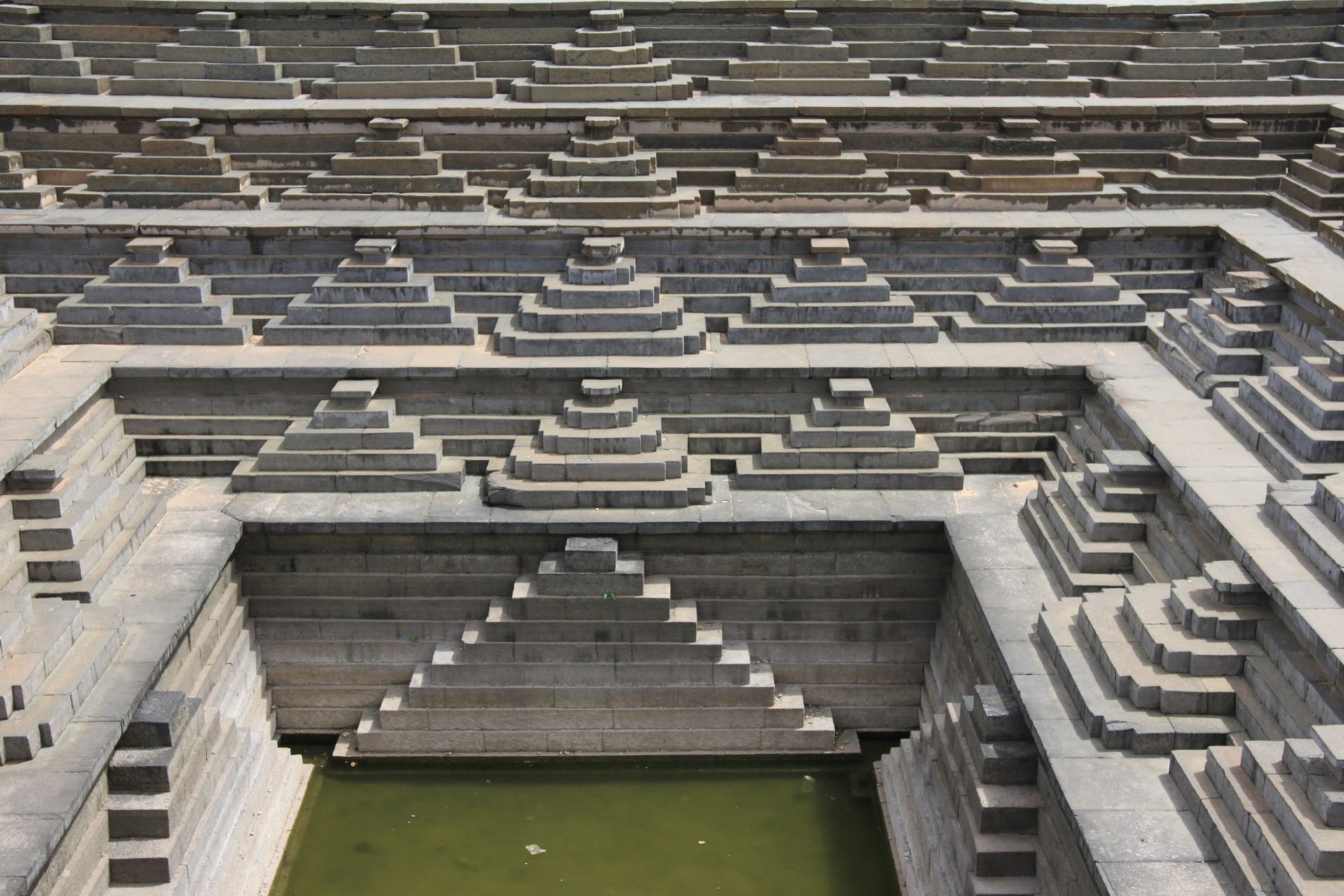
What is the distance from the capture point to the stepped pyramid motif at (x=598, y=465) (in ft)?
44.7

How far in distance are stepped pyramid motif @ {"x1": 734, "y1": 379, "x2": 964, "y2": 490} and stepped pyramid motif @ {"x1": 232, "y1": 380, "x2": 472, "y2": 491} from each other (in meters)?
3.05

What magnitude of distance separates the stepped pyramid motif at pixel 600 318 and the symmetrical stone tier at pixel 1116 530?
4105 millimetres

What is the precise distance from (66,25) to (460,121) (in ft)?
16.8

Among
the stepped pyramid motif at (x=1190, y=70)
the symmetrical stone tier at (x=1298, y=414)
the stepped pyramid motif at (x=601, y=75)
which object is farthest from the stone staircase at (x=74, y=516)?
the stepped pyramid motif at (x=1190, y=70)

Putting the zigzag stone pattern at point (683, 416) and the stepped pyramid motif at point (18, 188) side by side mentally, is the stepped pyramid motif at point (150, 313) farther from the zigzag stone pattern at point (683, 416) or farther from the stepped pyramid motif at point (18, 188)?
the stepped pyramid motif at point (18, 188)

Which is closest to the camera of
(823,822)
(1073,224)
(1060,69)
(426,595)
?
(823,822)

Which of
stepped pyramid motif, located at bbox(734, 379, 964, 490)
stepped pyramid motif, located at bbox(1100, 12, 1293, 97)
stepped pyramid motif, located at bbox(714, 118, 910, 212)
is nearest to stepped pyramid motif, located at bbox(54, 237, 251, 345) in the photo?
stepped pyramid motif, located at bbox(714, 118, 910, 212)

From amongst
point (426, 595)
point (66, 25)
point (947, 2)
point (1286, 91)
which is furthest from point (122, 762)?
point (1286, 91)

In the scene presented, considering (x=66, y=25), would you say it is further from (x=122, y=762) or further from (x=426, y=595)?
(x=122, y=762)

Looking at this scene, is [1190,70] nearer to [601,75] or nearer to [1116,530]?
[601,75]

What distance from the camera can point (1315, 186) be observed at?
53.7 feet

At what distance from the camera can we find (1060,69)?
673 inches

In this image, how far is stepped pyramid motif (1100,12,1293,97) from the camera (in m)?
17.3

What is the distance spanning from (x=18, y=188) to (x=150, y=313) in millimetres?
2838
